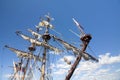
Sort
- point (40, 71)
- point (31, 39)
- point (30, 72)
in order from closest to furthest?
point (40, 71)
point (30, 72)
point (31, 39)

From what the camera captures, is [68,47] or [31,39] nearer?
[68,47]

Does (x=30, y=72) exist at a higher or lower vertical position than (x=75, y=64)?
higher

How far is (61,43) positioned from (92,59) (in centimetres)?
483

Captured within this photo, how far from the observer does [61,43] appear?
29.5 m

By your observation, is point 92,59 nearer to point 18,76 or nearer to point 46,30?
point 46,30

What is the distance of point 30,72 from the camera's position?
44500 mm

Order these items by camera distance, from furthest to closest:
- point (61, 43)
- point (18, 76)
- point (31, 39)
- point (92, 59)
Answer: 1. point (18, 76)
2. point (31, 39)
3. point (61, 43)
4. point (92, 59)

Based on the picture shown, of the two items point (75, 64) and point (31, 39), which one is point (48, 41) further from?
point (75, 64)

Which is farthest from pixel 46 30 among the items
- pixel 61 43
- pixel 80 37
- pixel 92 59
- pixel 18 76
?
pixel 80 37

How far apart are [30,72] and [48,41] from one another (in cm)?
735

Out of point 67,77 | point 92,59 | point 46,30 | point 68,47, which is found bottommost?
point 67,77

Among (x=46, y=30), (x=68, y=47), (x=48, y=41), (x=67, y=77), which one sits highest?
(x=46, y=30)

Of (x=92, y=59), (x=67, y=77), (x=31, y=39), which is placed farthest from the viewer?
(x=31, y=39)

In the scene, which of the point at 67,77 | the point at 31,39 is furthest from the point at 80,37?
the point at 31,39
